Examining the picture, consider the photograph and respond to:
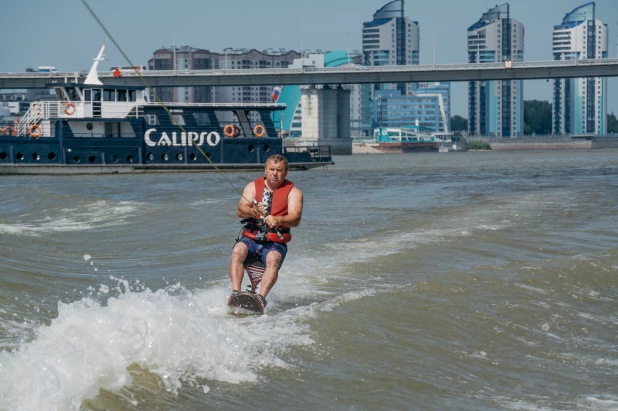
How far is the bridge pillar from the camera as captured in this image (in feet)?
304

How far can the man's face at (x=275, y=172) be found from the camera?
7.89 metres

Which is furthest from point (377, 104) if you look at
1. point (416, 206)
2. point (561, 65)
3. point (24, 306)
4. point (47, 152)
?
point (24, 306)

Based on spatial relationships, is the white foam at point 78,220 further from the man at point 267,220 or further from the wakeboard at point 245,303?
the wakeboard at point 245,303

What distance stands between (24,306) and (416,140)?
5796 inches

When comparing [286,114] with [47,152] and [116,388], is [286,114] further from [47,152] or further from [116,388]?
[116,388]

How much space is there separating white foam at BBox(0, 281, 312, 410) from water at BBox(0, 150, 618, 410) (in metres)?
0.01

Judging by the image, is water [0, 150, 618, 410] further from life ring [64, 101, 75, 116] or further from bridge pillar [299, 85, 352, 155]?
bridge pillar [299, 85, 352, 155]

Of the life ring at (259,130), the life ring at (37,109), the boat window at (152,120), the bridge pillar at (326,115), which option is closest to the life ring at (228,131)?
the life ring at (259,130)

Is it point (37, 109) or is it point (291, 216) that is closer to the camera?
point (291, 216)

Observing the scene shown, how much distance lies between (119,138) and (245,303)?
3213 centimetres

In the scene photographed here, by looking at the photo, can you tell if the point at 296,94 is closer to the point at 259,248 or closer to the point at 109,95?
the point at 109,95

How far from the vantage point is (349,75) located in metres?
85.9

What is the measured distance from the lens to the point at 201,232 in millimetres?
15500

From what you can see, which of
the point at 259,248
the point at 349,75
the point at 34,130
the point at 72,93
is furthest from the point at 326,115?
the point at 259,248
